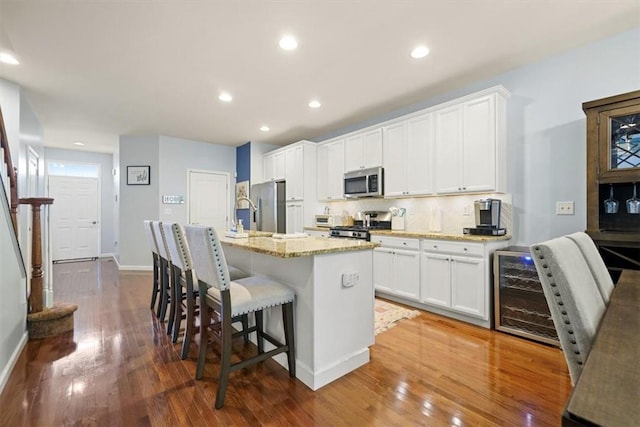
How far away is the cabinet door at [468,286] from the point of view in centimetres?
281

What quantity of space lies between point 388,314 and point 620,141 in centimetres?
250

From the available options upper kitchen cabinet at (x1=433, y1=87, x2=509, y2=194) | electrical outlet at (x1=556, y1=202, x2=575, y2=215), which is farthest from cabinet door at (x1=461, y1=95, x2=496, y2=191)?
electrical outlet at (x1=556, y1=202, x2=575, y2=215)

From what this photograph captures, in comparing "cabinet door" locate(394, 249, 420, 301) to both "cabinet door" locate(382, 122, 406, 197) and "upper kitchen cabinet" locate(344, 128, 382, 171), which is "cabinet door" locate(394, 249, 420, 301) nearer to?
"cabinet door" locate(382, 122, 406, 197)

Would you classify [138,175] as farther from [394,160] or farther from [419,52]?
[419,52]

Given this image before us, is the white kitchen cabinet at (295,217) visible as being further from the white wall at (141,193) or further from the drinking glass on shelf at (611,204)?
the drinking glass on shelf at (611,204)

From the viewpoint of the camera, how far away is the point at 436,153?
3461mm

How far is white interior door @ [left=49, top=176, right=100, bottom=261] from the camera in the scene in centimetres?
671

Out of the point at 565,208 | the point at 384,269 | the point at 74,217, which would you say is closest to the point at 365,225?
the point at 384,269

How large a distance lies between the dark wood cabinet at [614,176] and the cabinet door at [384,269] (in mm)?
1875

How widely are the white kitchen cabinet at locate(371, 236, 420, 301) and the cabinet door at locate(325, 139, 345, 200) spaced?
1.30 meters

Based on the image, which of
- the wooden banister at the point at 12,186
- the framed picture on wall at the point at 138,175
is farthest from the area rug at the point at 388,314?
the framed picture on wall at the point at 138,175

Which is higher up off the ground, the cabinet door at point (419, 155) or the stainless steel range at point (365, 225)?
the cabinet door at point (419, 155)

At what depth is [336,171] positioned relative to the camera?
485 cm

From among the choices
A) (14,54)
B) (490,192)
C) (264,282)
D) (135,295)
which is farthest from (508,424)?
(14,54)
